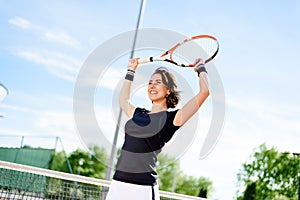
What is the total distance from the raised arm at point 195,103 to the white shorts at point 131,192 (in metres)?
0.44

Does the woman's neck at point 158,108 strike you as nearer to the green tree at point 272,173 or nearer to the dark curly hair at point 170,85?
the dark curly hair at point 170,85

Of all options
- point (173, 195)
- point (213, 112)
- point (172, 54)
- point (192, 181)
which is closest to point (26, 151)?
point (173, 195)

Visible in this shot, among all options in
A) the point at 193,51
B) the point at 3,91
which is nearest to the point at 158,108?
the point at 193,51

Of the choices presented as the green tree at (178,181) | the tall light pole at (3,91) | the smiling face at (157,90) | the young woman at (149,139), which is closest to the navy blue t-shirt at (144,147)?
the young woman at (149,139)

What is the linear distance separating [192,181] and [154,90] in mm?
43815

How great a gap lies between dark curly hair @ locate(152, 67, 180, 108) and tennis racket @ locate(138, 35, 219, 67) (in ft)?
2.01

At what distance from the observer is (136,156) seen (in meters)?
2.46

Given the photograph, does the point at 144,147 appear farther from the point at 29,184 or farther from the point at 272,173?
the point at 272,173

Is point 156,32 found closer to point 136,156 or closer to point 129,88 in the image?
point 129,88

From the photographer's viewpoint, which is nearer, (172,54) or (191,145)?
(191,145)

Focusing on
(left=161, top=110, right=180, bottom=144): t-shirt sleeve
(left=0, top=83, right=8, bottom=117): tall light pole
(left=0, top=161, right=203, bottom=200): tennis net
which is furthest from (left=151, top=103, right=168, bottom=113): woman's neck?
(left=0, top=83, right=8, bottom=117): tall light pole

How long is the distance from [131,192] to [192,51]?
68.5 inches

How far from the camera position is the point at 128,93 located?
3.04 metres

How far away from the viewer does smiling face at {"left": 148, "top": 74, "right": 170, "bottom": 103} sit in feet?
8.72
